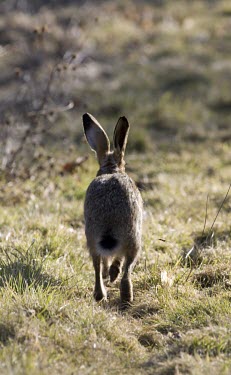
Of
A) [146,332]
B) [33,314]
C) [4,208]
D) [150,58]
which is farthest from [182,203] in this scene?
[150,58]

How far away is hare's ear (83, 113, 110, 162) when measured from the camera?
6.17 m

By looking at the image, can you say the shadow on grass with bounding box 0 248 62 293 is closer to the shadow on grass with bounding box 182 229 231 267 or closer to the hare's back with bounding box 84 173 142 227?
the hare's back with bounding box 84 173 142 227

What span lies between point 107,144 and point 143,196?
5.66 feet

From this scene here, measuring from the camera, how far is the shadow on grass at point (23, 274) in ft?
15.2

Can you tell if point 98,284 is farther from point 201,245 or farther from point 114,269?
point 201,245

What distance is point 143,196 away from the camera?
7.78 metres

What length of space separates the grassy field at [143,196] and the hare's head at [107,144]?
29.3 inches

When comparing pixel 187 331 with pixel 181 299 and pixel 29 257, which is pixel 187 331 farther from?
pixel 29 257

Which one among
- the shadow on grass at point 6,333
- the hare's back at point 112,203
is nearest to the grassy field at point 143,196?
the shadow on grass at point 6,333

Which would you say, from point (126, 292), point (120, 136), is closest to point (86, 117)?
point (120, 136)

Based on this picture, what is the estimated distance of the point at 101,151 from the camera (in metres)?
6.22

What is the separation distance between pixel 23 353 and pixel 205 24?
15663 millimetres

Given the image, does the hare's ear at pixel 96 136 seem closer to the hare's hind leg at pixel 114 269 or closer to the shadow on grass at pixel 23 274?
the hare's hind leg at pixel 114 269

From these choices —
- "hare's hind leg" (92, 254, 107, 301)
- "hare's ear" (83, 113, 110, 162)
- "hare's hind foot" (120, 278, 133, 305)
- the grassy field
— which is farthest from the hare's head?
"hare's hind foot" (120, 278, 133, 305)
